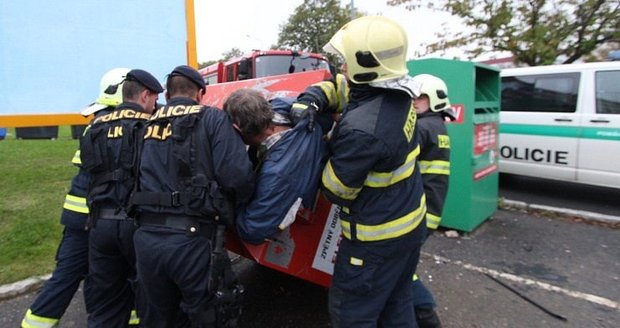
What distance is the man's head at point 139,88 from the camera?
8.26 ft

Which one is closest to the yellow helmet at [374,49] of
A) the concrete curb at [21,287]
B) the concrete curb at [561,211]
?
the concrete curb at [21,287]

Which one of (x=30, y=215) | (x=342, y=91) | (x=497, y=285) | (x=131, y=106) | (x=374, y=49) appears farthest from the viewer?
(x=30, y=215)

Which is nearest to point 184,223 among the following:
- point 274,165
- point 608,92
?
point 274,165

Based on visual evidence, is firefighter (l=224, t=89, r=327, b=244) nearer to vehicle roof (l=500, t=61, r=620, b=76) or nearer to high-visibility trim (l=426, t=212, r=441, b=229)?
high-visibility trim (l=426, t=212, r=441, b=229)

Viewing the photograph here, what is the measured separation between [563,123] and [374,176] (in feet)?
16.2

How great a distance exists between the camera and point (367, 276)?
1922 millimetres

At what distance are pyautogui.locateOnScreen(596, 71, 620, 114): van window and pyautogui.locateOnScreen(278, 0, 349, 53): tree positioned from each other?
24.0m

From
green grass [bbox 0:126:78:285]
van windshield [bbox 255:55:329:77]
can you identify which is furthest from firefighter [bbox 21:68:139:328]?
van windshield [bbox 255:55:329:77]

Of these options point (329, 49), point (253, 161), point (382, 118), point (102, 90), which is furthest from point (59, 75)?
point (382, 118)

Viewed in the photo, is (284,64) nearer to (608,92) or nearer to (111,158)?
(608,92)

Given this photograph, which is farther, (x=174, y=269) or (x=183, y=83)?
(x=183, y=83)

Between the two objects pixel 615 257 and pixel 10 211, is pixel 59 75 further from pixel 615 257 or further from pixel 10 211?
pixel 615 257

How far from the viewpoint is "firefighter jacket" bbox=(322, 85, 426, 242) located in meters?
1.78

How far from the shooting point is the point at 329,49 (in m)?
2.03
